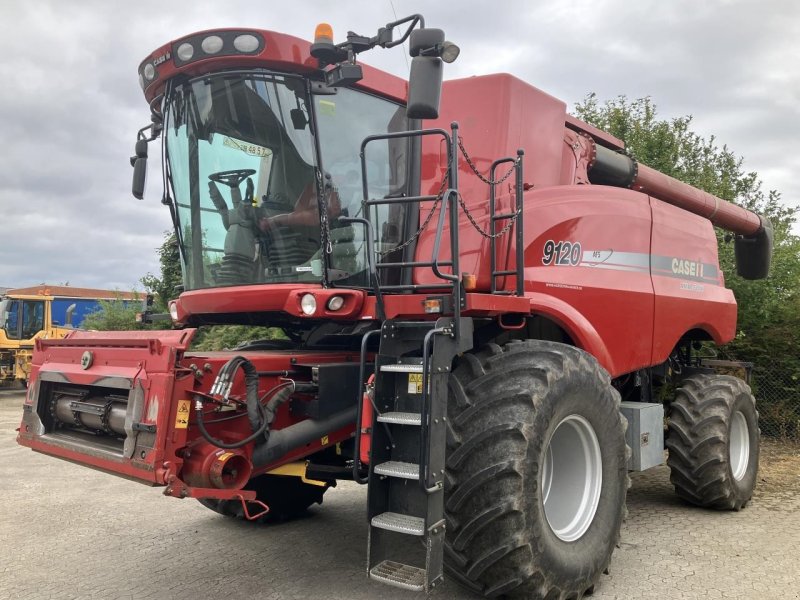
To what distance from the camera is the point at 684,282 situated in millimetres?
5660

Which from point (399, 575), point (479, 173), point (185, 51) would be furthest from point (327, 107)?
point (399, 575)

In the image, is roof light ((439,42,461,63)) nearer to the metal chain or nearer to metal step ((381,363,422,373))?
the metal chain

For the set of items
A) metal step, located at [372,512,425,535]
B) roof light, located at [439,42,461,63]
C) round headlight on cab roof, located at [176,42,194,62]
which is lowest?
metal step, located at [372,512,425,535]

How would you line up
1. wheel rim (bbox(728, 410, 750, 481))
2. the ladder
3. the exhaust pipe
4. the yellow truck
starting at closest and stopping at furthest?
the ladder, the exhaust pipe, wheel rim (bbox(728, 410, 750, 481)), the yellow truck

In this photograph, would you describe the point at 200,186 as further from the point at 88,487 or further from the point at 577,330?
the point at 88,487

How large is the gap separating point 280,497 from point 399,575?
234cm

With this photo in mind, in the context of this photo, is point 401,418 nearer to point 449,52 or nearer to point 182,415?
point 182,415

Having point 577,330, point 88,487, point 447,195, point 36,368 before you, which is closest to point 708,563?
point 577,330

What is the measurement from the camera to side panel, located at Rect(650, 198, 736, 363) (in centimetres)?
529

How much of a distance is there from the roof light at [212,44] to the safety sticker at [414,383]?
83.9 inches

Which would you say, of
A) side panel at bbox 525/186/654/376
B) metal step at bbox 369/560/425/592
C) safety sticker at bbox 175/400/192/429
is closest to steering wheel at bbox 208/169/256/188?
safety sticker at bbox 175/400/192/429

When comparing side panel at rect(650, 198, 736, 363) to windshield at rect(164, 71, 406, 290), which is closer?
windshield at rect(164, 71, 406, 290)

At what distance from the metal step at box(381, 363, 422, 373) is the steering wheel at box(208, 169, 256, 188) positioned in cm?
151

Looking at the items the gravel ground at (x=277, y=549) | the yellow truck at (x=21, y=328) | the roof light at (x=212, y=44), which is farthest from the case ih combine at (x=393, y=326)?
the yellow truck at (x=21, y=328)
